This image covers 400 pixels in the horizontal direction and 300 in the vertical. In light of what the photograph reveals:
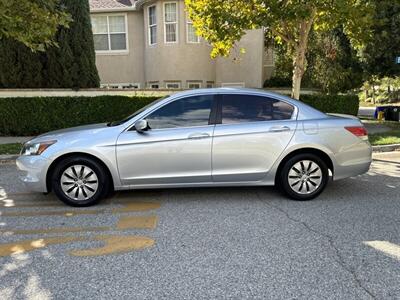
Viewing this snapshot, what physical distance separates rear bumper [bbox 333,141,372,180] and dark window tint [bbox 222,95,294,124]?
99 centimetres

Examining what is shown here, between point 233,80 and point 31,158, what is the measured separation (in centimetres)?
1264

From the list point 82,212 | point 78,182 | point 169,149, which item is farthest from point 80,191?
point 169,149

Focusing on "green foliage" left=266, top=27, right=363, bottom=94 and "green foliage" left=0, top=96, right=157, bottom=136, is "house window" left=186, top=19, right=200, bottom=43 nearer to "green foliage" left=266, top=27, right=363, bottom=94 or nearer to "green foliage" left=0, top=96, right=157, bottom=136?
"green foliage" left=266, top=27, right=363, bottom=94

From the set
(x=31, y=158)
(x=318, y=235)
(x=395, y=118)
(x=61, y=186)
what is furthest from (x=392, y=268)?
(x=395, y=118)

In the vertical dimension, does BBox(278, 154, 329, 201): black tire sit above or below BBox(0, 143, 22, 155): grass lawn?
above

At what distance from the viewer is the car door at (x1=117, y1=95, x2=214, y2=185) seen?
5.05m

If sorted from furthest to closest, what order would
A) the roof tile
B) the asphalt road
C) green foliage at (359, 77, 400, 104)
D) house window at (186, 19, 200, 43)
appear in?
green foliage at (359, 77, 400, 104) → the roof tile → house window at (186, 19, 200, 43) → the asphalt road

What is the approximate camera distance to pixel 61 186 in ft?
16.9

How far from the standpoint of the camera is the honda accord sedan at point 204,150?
16.6 feet

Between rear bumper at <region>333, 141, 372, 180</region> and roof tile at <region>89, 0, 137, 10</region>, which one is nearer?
rear bumper at <region>333, 141, 372, 180</region>

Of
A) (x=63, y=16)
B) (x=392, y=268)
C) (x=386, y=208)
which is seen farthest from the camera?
(x=63, y=16)

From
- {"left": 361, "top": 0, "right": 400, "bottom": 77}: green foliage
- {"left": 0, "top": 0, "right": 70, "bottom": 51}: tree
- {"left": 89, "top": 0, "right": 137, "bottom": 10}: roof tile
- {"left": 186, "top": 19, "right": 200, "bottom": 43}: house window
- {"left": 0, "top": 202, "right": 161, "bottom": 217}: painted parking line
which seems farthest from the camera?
{"left": 89, "top": 0, "right": 137, "bottom": 10}: roof tile

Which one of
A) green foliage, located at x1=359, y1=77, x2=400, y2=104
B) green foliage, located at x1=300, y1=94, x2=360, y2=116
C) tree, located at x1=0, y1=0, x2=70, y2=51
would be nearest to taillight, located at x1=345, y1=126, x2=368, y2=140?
tree, located at x1=0, y1=0, x2=70, y2=51

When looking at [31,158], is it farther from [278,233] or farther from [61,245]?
[278,233]
